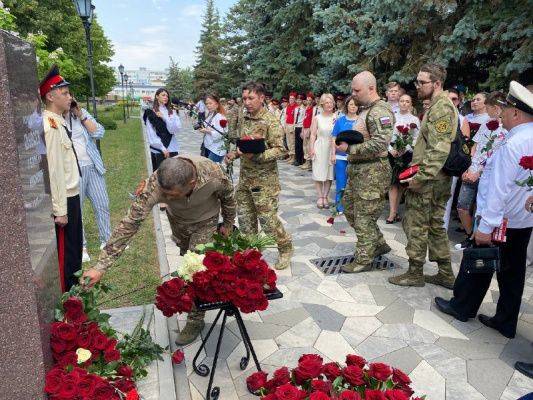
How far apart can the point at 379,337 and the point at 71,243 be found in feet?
10.1

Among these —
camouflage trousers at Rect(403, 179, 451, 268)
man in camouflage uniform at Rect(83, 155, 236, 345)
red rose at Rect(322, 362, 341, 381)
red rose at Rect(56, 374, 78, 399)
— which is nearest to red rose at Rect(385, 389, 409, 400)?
red rose at Rect(322, 362, 341, 381)

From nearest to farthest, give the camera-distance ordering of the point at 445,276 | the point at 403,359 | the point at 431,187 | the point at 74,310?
the point at 74,310, the point at 403,359, the point at 431,187, the point at 445,276

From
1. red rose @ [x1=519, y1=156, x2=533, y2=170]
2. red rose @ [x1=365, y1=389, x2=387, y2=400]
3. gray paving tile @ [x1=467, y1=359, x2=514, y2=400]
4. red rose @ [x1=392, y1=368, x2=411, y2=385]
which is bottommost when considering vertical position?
gray paving tile @ [x1=467, y1=359, x2=514, y2=400]

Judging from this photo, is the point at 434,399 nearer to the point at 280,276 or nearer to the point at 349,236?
the point at 280,276

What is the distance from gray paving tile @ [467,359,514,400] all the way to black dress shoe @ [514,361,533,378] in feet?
0.18

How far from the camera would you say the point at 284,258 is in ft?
17.7

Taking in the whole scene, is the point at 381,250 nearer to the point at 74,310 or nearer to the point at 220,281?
the point at 220,281

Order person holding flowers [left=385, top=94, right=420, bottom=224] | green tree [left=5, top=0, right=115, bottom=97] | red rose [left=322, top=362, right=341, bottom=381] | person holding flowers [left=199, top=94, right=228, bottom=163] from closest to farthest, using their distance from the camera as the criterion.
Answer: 1. red rose [left=322, top=362, right=341, bottom=381]
2. person holding flowers [left=385, top=94, right=420, bottom=224]
3. person holding flowers [left=199, top=94, right=228, bottom=163]
4. green tree [left=5, top=0, right=115, bottom=97]

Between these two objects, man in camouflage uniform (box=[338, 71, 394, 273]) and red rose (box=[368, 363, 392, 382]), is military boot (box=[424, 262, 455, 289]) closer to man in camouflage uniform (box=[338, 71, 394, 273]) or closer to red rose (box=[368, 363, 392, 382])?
man in camouflage uniform (box=[338, 71, 394, 273])

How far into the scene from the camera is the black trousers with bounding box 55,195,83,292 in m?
4.07

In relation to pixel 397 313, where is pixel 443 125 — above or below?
above

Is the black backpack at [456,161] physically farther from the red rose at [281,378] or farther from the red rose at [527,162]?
the red rose at [281,378]

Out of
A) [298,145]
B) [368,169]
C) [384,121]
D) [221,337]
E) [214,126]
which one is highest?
[384,121]

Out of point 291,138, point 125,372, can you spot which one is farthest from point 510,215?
point 291,138
